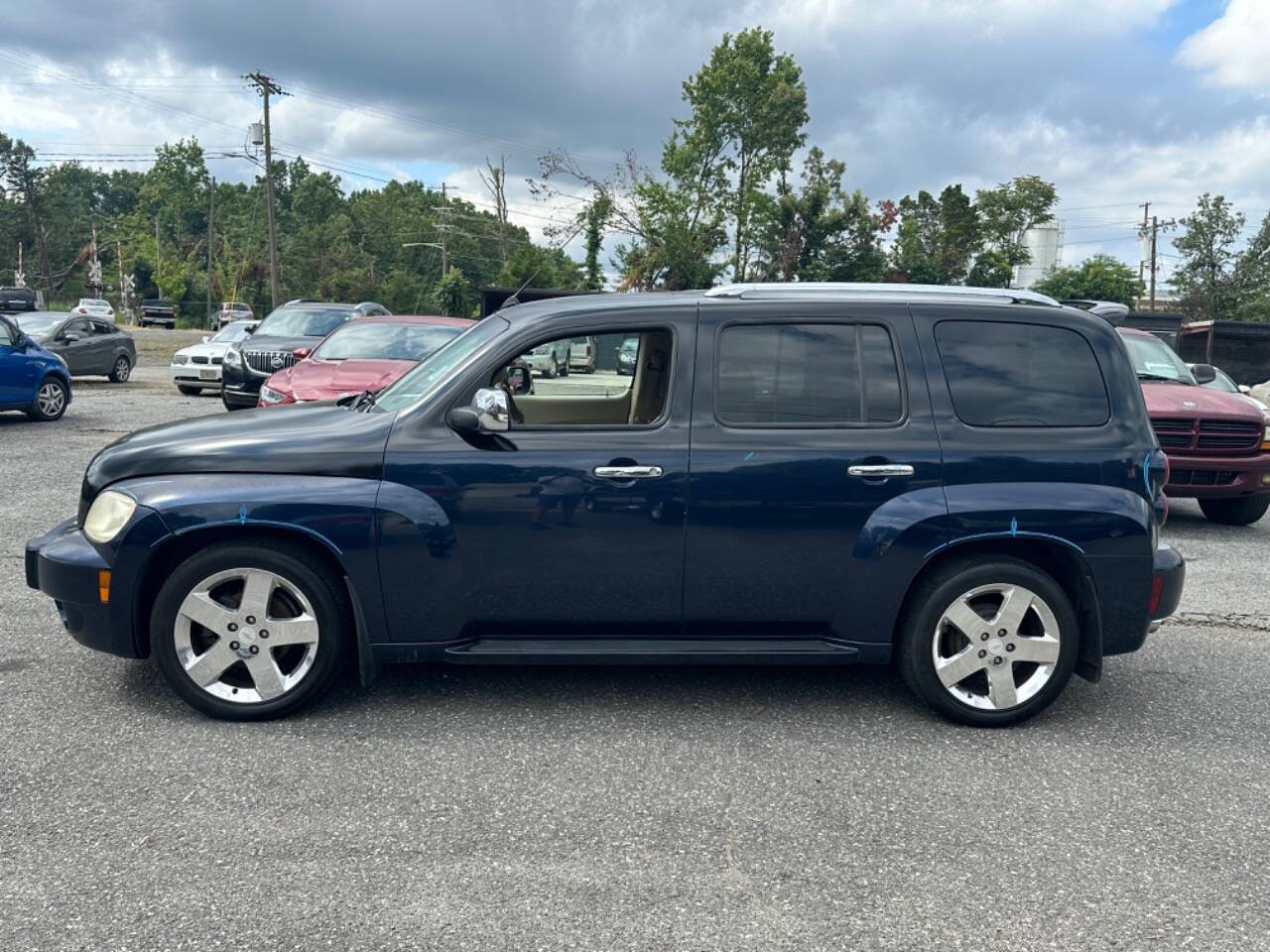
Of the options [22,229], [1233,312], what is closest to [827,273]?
[1233,312]

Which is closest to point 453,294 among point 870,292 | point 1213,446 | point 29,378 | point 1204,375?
point 29,378

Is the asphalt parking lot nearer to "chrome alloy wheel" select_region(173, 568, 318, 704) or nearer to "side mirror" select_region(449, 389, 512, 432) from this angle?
"chrome alloy wheel" select_region(173, 568, 318, 704)

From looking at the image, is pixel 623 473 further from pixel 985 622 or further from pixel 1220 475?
pixel 1220 475

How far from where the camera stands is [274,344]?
16094 mm

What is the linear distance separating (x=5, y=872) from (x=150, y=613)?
133cm

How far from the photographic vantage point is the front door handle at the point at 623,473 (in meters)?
4.32

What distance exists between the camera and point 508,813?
363 centimetres

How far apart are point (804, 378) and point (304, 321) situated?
47.3 ft

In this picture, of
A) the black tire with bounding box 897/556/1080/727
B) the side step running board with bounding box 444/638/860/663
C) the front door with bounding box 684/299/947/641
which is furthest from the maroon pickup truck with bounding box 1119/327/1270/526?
the side step running board with bounding box 444/638/860/663

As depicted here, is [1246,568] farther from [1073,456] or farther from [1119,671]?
[1073,456]

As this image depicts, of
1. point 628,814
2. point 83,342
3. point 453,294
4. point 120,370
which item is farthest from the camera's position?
point 453,294

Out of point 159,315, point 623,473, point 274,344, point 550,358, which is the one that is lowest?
point 623,473

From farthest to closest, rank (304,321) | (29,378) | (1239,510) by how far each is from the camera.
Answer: (304,321) < (29,378) < (1239,510)

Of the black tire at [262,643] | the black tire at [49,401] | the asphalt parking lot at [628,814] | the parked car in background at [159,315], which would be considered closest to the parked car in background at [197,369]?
the black tire at [49,401]
